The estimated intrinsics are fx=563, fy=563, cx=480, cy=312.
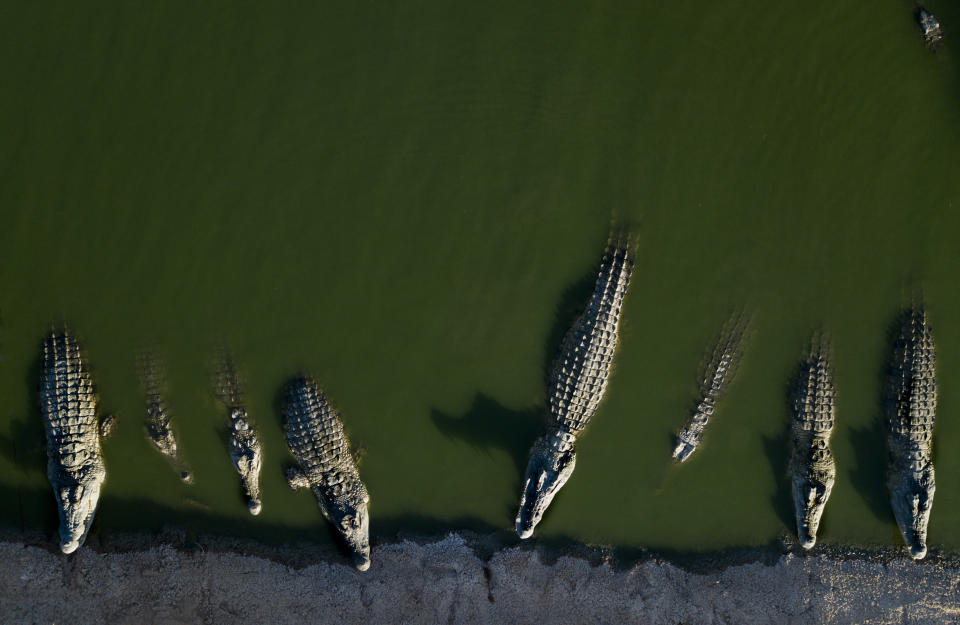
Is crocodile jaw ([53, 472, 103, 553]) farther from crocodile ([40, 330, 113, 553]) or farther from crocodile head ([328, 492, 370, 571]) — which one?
crocodile head ([328, 492, 370, 571])

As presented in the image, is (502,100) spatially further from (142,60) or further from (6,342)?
(6,342)

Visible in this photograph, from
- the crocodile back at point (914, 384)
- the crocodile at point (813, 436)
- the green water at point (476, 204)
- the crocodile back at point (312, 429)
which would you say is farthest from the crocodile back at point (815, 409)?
the crocodile back at point (312, 429)

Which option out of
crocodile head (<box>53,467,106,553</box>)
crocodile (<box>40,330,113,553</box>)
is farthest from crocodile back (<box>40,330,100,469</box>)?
crocodile head (<box>53,467,106,553</box>)

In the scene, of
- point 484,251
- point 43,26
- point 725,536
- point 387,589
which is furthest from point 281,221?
point 725,536

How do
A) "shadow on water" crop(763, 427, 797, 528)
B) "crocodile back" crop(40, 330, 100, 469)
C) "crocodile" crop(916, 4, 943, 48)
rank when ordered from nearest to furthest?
"crocodile" crop(916, 4, 943, 48) → "crocodile back" crop(40, 330, 100, 469) → "shadow on water" crop(763, 427, 797, 528)

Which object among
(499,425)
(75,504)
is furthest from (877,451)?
(75,504)

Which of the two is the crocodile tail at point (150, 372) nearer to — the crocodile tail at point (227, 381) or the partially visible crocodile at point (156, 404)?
the partially visible crocodile at point (156, 404)
